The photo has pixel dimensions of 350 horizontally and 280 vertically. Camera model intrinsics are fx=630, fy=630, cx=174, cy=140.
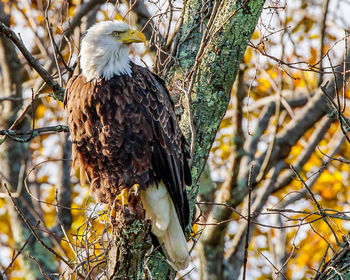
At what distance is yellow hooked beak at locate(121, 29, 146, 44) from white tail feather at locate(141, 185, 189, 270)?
42.1 inches

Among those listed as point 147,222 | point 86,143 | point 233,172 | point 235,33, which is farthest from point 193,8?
point 233,172

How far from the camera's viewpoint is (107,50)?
452 cm

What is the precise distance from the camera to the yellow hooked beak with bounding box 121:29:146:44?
4518 millimetres

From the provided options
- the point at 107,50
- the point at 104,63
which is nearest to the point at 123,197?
the point at 104,63

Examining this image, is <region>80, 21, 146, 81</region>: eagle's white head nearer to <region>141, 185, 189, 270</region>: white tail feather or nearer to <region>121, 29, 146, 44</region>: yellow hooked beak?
<region>121, 29, 146, 44</region>: yellow hooked beak

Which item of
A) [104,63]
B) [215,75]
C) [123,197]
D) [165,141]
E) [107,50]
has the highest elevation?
[107,50]

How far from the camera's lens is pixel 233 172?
7.37 meters

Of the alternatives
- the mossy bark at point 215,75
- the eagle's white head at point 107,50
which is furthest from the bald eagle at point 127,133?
the mossy bark at point 215,75

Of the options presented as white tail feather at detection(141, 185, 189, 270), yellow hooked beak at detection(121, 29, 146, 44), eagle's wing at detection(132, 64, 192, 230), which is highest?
yellow hooked beak at detection(121, 29, 146, 44)

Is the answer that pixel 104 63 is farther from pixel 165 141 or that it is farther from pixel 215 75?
pixel 215 75

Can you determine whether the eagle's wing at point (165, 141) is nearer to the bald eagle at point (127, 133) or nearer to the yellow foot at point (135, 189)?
the bald eagle at point (127, 133)

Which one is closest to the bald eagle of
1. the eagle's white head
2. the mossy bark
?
the eagle's white head

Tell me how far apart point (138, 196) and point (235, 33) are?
1376 mm

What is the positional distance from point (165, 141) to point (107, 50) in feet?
2.56
